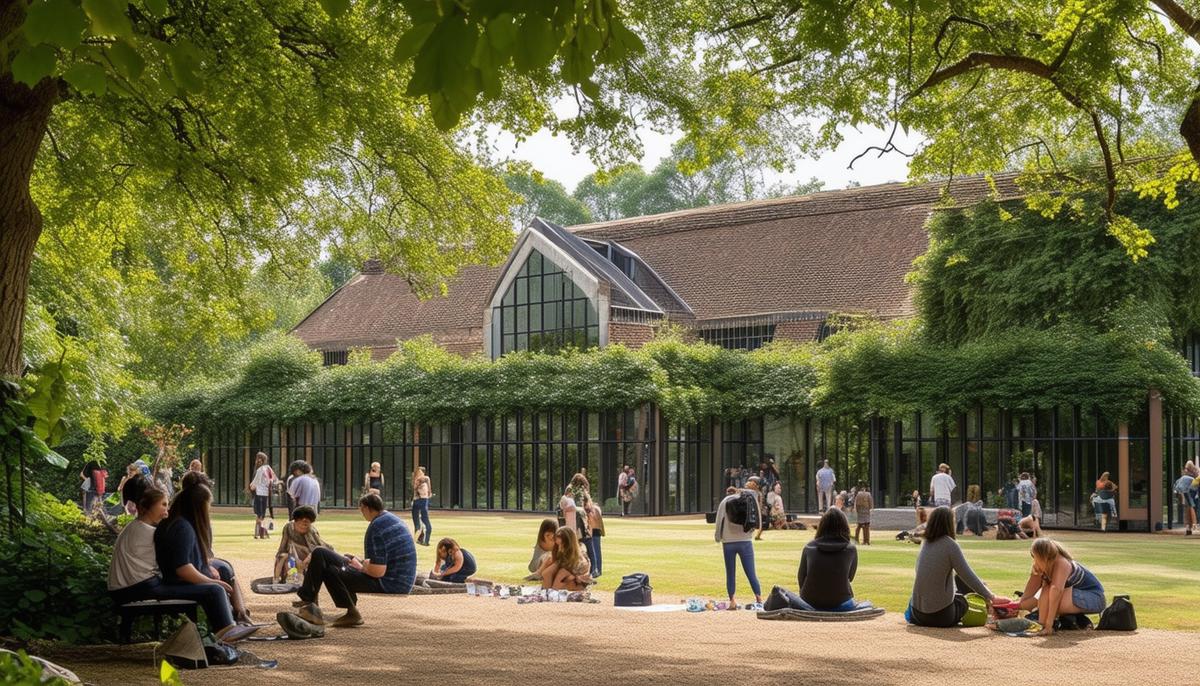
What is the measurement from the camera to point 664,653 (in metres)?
11.3

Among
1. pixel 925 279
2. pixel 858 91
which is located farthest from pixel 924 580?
pixel 925 279

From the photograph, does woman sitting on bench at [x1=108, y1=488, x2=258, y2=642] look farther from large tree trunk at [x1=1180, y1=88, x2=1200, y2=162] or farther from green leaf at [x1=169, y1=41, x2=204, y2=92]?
large tree trunk at [x1=1180, y1=88, x2=1200, y2=162]

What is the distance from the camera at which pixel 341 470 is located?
47.3 meters

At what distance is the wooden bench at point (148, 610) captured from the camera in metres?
10.1

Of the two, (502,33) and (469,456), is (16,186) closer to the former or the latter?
(502,33)

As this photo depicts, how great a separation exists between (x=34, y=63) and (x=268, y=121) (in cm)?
897

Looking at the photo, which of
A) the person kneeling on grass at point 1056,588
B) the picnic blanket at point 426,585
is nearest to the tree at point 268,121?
the picnic blanket at point 426,585

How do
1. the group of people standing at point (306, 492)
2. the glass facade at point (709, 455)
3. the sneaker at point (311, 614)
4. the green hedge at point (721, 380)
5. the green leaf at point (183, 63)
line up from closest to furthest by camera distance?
the green leaf at point (183, 63) < the sneaker at point (311, 614) < the group of people standing at point (306, 492) < the green hedge at point (721, 380) < the glass facade at point (709, 455)

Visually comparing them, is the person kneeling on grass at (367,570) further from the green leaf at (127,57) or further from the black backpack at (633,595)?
the green leaf at (127,57)

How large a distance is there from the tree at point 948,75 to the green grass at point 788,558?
15.0 feet

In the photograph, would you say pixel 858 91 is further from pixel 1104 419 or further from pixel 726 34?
pixel 1104 419

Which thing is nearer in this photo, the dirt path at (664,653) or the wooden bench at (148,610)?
the dirt path at (664,653)

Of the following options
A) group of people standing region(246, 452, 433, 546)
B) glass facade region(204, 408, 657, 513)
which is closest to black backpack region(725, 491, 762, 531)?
group of people standing region(246, 452, 433, 546)

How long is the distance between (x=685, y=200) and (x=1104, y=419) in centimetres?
5521
